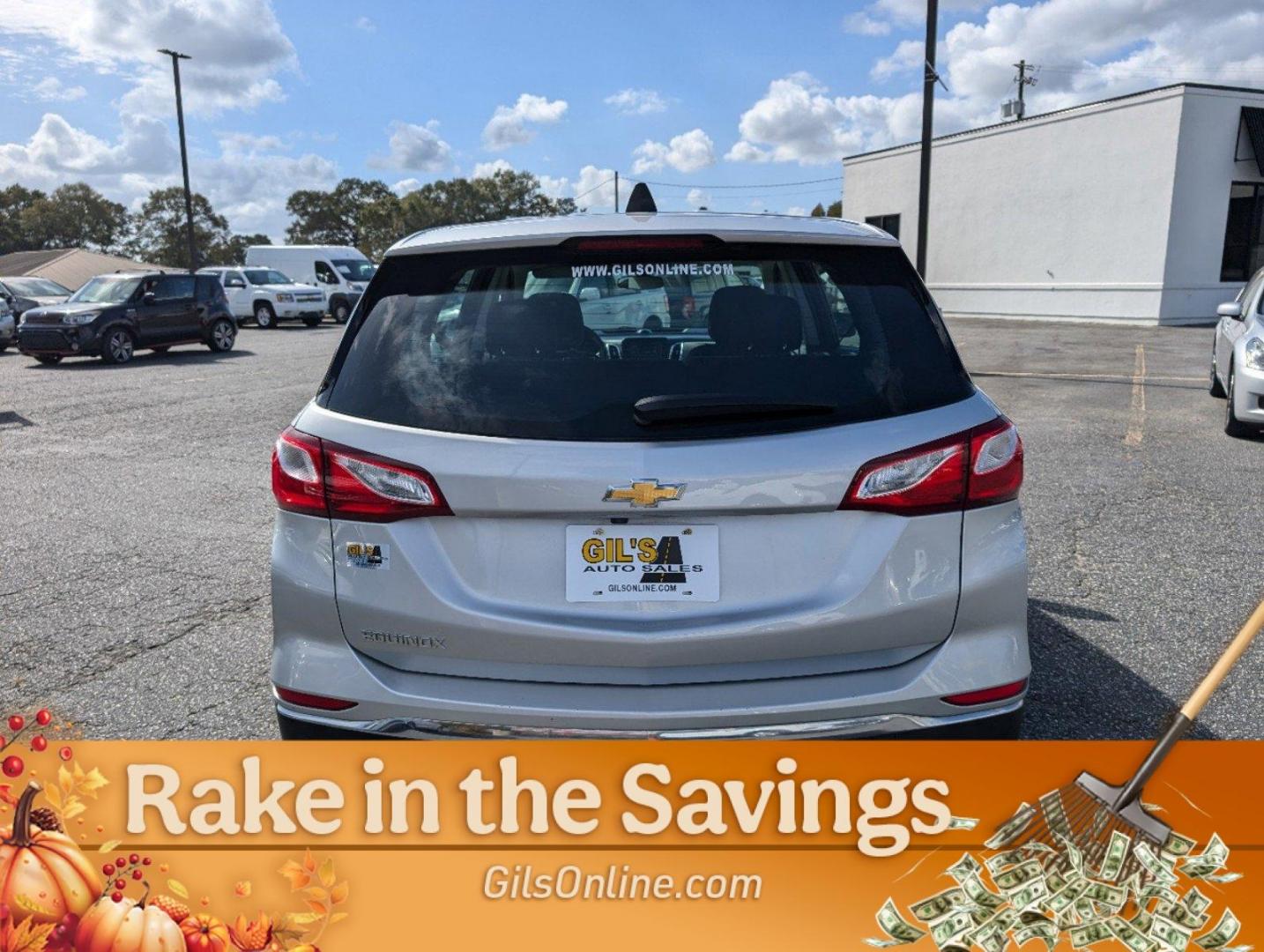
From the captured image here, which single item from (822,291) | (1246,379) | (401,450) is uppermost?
(822,291)

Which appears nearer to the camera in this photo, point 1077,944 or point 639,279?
point 1077,944

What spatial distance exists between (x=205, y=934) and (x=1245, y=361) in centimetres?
950

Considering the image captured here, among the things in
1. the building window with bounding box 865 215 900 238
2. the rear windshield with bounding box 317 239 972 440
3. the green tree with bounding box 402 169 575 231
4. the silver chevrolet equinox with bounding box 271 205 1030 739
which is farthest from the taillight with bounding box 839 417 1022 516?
the green tree with bounding box 402 169 575 231

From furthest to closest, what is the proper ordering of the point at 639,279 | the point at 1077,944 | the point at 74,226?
the point at 74,226
the point at 639,279
the point at 1077,944

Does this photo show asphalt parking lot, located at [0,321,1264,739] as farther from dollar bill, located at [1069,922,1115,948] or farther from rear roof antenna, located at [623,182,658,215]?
rear roof antenna, located at [623,182,658,215]

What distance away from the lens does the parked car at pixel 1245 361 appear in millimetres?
8773

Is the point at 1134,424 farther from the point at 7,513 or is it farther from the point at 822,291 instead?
the point at 7,513

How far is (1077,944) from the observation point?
2.13 metres

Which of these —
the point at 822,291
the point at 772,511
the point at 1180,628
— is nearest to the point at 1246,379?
the point at 1180,628

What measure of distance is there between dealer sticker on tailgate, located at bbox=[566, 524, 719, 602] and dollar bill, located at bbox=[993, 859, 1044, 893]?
91 centimetres

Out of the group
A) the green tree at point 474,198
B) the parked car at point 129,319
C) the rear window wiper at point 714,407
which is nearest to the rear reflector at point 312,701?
the rear window wiper at point 714,407

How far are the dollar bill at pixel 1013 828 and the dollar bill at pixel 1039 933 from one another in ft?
0.59

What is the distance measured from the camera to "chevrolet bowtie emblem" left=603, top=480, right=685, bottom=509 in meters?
2.13

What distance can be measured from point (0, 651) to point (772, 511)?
3.68 m
